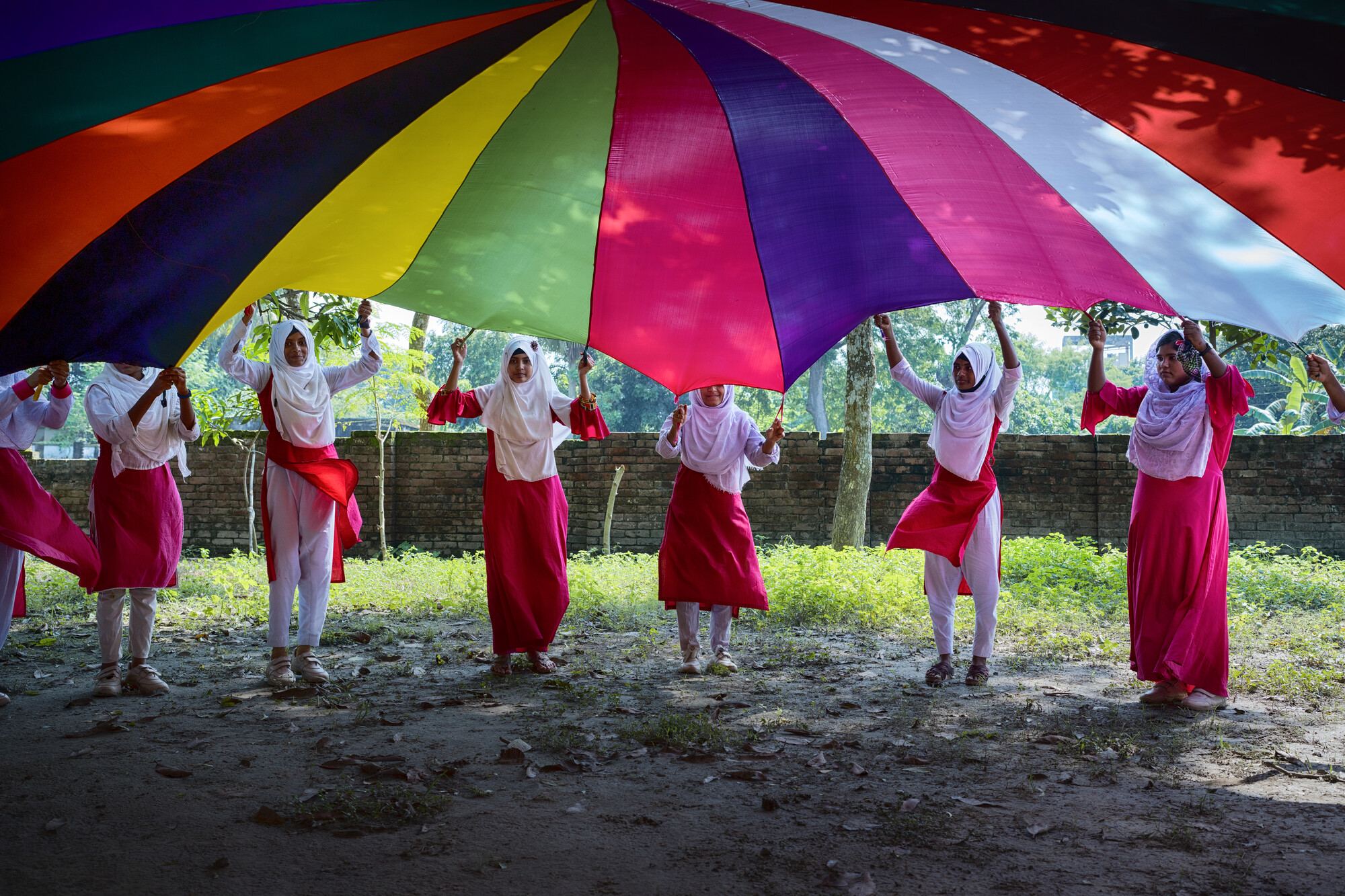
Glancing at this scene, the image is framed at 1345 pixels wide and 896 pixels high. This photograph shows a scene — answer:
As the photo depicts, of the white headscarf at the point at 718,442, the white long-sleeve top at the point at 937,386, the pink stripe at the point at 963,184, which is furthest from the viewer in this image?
the white headscarf at the point at 718,442

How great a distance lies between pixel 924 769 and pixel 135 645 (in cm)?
463

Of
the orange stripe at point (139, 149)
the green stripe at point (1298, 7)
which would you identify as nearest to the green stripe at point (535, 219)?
the orange stripe at point (139, 149)

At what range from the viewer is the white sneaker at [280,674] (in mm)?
5617

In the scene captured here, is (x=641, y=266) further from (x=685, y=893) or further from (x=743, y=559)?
(x=685, y=893)

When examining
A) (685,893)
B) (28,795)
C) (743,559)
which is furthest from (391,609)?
(685,893)

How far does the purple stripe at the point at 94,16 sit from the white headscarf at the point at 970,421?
4.27m

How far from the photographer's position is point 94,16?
331 centimetres

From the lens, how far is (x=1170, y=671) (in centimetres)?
525

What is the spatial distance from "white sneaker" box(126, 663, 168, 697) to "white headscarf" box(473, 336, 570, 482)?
7.86 ft

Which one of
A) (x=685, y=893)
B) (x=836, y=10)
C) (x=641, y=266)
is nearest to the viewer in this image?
(x=685, y=893)

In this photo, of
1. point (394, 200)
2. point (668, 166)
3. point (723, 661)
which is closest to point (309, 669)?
point (723, 661)

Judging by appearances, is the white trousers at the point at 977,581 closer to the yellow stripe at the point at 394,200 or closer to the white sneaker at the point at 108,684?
the yellow stripe at the point at 394,200

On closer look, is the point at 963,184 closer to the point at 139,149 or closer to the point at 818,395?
the point at 139,149

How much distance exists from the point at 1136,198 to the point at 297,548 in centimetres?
497
